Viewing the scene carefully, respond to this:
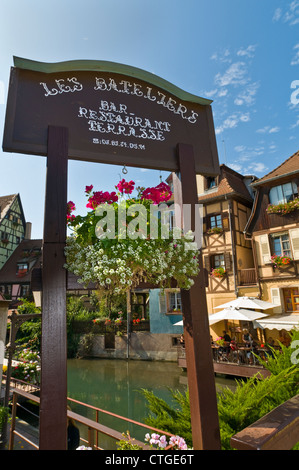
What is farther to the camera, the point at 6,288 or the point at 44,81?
the point at 6,288

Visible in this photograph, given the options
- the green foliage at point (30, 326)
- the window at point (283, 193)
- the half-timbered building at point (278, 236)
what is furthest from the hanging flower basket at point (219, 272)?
the green foliage at point (30, 326)

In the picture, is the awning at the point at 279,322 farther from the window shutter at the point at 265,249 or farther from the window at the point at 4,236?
the window at the point at 4,236

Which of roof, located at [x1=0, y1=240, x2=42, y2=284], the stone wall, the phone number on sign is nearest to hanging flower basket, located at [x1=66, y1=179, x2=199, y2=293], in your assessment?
the phone number on sign

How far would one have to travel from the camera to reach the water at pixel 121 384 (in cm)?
1055

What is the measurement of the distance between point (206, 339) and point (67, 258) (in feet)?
4.64

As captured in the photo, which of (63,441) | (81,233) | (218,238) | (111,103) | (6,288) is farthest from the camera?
(6,288)

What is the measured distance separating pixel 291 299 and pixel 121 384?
9.01 m

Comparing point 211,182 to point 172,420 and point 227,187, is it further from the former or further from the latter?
point 172,420

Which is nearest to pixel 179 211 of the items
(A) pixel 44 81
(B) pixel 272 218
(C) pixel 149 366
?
(A) pixel 44 81

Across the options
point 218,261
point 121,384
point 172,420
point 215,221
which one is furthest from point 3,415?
point 215,221

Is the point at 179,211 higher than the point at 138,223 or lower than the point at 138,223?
higher

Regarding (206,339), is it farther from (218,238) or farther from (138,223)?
(218,238)

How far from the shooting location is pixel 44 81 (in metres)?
2.73

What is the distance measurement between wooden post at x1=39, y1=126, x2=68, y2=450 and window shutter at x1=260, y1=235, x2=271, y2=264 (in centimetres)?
1435
